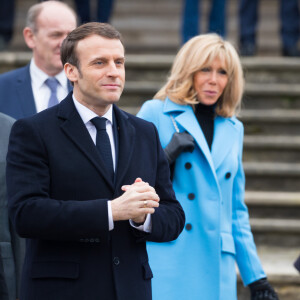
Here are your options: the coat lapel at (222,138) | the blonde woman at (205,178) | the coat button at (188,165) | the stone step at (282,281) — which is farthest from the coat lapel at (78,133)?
the stone step at (282,281)

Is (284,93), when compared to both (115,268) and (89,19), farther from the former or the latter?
(115,268)

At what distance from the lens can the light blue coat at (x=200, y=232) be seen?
10.7 ft

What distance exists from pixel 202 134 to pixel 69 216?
1.38m

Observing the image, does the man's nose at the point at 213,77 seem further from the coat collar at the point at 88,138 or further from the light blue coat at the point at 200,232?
the coat collar at the point at 88,138

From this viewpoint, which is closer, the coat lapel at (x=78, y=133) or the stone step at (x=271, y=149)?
the coat lapel at (x=78, y=133)

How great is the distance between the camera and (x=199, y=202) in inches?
128

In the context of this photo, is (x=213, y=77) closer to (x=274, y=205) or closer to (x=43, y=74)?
(x=43, y=74)

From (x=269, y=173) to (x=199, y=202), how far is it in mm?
2282

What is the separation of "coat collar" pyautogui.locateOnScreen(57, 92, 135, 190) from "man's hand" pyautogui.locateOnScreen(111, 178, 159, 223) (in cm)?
10

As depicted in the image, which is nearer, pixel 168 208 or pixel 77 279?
pixel 77 279

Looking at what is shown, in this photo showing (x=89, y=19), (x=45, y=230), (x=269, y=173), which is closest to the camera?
(x=45, y=230)

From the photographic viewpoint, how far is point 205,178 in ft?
10.8

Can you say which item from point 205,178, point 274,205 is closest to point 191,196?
point 205,178

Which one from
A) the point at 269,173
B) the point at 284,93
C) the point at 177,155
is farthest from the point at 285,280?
the point at 284,93
